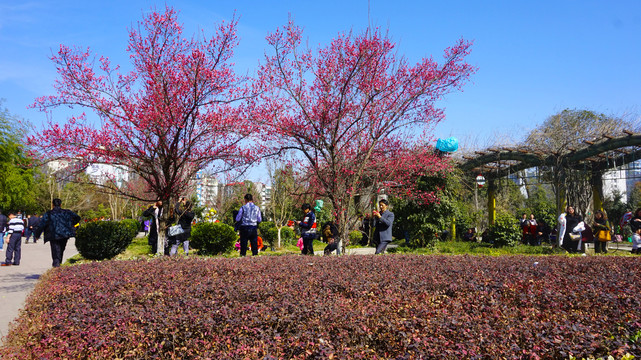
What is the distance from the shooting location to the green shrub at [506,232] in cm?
1620

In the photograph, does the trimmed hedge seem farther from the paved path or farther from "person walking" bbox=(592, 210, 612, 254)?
"person walking" bbox=(592, 210, 612, 254)

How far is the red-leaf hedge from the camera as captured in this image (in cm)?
335

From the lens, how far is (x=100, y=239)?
444 inches

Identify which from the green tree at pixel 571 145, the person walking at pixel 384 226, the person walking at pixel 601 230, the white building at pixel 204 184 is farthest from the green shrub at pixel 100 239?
the green tree at pixel 571 145

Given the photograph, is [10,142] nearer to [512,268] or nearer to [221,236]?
[221,236]

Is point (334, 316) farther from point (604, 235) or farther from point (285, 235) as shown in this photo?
point (285, 235)

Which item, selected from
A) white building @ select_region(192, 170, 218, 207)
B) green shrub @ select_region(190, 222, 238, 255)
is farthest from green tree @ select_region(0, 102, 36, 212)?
green shrub @ select_region(190, 222, 238, 255)

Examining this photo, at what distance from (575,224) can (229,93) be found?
10.2 meters

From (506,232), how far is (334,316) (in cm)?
1402

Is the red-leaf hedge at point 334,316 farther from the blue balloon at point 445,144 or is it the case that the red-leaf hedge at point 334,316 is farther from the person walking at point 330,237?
the blue balloon at point 445,144

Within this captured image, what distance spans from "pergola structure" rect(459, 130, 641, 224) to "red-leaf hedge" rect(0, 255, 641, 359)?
10464mm

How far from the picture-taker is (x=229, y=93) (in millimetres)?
8297

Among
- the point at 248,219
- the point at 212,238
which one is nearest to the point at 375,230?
the point at 248,219

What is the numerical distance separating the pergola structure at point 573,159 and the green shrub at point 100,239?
13.1 m
